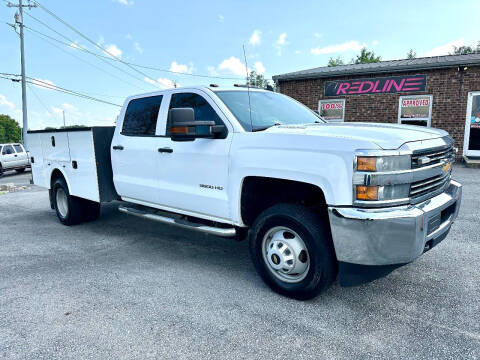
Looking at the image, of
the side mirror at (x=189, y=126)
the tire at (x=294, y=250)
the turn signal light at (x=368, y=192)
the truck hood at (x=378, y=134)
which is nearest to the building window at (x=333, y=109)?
the truck hood at (x=378, y=134)

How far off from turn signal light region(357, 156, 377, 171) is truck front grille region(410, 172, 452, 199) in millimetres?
432

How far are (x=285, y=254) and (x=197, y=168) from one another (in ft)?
4.36

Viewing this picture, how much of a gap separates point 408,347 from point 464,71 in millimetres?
13716

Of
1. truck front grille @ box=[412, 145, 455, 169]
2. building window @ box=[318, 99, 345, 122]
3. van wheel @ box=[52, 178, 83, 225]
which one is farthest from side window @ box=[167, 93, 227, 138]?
building window @ box=[318, 99, 345, 122]

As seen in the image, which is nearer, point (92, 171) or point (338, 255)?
point (338, 255)

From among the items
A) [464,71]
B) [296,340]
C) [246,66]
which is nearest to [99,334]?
[296,340]

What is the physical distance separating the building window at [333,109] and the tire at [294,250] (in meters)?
13.2

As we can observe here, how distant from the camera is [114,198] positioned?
525 centimetres

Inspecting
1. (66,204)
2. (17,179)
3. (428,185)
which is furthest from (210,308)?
(17,179)

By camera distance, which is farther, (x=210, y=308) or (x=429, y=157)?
(x=210, y=308)

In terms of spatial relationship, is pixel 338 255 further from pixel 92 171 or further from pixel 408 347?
pixel 92 171

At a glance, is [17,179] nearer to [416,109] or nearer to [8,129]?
[416,109]

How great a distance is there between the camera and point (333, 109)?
51.8ft

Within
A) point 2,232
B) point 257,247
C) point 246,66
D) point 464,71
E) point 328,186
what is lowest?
point 2,232
